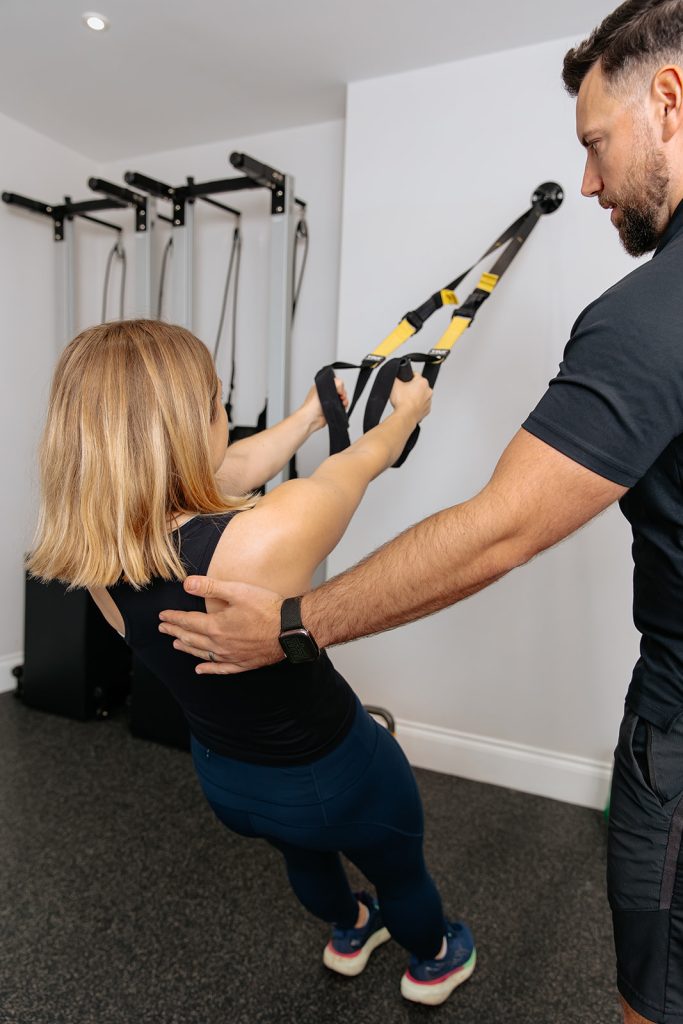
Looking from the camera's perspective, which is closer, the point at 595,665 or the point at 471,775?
the point at 595,665

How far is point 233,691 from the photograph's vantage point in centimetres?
114

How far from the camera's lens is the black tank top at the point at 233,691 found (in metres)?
1.08

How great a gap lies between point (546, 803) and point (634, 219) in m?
2.15

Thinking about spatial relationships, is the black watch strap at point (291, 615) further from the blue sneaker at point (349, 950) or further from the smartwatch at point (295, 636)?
the blue sneaker at point (349, 950)

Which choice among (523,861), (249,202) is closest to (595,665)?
(523,861)

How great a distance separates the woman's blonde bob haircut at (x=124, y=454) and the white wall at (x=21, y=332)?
2.51 meters

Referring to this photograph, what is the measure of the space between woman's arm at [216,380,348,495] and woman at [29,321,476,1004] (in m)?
0.37

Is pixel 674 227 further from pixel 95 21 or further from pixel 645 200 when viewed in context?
pixel 95 21

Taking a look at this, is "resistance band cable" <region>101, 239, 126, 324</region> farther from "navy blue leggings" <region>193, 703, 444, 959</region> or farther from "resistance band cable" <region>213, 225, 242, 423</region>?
"navy blue leggings" <region>193, 703, 444, 959</region>

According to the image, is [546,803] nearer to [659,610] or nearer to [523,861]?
[523,861]

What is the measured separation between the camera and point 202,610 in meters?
1.07

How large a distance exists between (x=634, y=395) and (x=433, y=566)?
0.34m

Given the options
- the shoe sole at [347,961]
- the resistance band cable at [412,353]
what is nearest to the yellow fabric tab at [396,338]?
the resistance band cable at [412,353]

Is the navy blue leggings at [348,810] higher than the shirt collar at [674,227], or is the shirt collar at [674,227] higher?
the shirt collar at [674,227]
